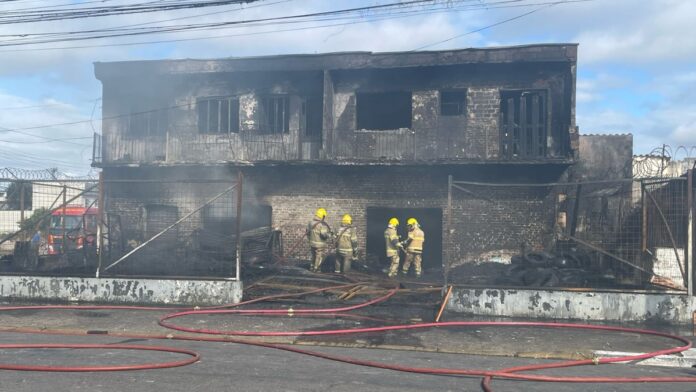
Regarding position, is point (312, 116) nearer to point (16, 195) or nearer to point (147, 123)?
point (147, 123)

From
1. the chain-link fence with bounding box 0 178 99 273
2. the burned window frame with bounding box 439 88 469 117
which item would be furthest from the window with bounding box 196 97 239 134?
the burned window frame with bounding box 439 88 469 117

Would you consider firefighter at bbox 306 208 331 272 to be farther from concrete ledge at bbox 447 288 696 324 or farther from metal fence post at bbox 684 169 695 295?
metal fence post at bbox 684 169 695 295

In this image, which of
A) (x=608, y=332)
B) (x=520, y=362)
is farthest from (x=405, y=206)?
(x=520, y=362)

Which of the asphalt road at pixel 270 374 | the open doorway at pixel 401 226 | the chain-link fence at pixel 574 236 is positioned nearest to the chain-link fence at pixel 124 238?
the open doorway at pixel 401 226

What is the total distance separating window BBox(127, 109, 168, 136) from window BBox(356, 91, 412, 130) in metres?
6.96

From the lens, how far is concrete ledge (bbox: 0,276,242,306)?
11.5m

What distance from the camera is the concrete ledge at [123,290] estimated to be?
11492 millimetres

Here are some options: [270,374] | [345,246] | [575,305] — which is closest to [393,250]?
[345,246]

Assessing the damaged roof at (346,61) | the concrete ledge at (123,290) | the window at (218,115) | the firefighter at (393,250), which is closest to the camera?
the concrete ledge at (123,290)

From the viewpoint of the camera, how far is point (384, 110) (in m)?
21.0

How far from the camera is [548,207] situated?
1936 cm

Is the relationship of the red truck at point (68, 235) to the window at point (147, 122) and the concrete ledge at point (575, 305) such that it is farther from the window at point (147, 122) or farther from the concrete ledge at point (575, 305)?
the concrete ledge at point (575, 305)

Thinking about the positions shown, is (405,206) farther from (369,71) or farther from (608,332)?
(608,332)

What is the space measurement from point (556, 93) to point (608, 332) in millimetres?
11461
